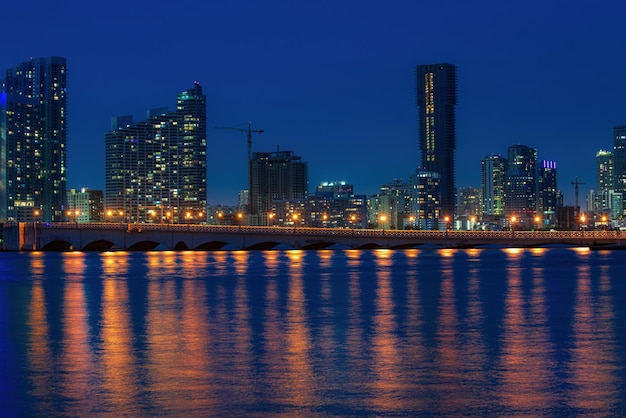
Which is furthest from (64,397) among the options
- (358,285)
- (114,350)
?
(358,285)

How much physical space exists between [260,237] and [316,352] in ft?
406

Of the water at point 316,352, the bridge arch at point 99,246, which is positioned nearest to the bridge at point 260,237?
the bridge arch at point 99,246

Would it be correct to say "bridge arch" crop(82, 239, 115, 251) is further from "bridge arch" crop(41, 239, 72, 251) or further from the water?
the water

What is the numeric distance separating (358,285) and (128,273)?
28437 mm

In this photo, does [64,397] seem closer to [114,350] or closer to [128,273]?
[114,350]

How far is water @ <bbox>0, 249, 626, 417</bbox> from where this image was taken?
22000mm

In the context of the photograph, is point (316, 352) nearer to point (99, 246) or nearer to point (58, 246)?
point (99, 246)

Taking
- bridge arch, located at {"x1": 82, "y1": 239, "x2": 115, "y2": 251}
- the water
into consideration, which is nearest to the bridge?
bridge arch, located at {"x1": 82, "y1": 239, "x2": 115, "y2": 251}

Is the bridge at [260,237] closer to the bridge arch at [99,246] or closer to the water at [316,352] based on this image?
the bridge arch at [99,246]

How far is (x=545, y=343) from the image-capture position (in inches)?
1249

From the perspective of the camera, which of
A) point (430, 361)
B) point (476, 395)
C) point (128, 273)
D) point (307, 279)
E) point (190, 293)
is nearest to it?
point (476, 395)

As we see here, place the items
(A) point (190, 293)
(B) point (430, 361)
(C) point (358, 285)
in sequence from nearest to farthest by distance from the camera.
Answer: (B) point (430, 361)
(A) point (190, 293)
(C) point (358, 285)

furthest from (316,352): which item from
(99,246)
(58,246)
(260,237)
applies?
(58,246)

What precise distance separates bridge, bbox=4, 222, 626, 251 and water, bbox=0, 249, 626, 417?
90.5m
